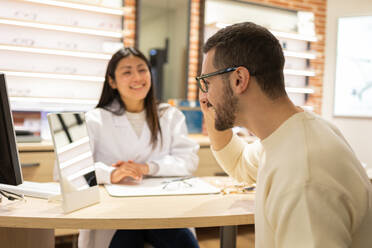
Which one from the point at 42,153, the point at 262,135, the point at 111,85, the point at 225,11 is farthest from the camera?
the point at 225,11

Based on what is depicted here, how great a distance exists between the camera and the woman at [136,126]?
7.04 feet

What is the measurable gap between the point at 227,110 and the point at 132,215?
0.49m

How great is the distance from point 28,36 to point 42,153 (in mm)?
1460

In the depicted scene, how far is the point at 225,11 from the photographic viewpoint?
4871mm

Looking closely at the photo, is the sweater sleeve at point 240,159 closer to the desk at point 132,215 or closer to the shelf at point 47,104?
the desk at point 132,215

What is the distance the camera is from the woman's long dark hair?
224 centimetres

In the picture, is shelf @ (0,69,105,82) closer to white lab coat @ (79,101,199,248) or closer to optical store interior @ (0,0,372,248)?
optical store interior @ (0,0,372,248)

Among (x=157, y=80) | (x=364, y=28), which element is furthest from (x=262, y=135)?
(x=364, y=28)

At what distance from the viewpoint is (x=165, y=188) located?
5.35 feet

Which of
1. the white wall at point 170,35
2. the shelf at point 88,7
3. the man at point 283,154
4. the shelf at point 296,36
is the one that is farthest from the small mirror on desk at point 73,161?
the shelf at point 296,36

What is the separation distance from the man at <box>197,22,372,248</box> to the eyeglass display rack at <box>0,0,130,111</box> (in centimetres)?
299

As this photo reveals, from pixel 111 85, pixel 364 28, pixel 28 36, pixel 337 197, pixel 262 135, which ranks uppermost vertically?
pixel 364 28

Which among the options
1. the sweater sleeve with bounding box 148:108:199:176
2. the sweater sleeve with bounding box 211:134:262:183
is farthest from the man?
the sweater sleeve with bounding box 148:108:199:176

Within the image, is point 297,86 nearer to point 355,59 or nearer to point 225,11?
point 355,59
